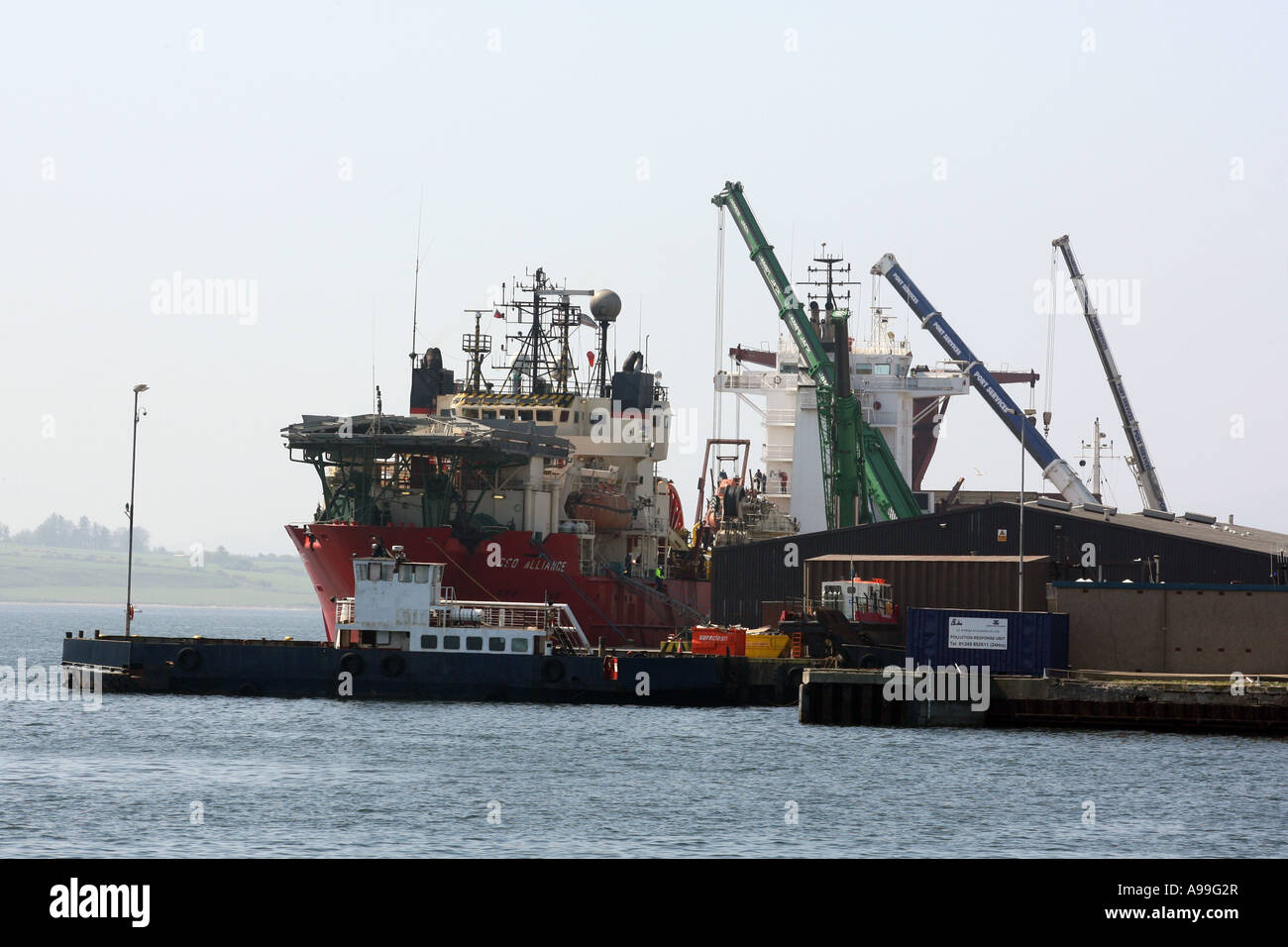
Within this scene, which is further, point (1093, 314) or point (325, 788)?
point (1093, 314)

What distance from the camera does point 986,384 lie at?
109250mm

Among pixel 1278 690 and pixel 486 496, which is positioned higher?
pixel 486 496

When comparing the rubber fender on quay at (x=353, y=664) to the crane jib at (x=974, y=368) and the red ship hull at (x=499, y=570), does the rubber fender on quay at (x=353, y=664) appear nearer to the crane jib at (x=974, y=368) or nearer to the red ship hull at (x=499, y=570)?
the red ship hull at (x=499, y=570)

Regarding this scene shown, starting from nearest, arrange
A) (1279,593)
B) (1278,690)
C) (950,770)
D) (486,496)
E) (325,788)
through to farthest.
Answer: (325,788) < (950,770) < (1278,690) < (1279,593) < (486,496)

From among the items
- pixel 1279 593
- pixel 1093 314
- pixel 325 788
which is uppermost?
pixel 1093 314

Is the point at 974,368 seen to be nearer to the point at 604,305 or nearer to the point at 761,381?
the point at 761,381

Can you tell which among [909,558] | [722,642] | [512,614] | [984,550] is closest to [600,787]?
[722,642]

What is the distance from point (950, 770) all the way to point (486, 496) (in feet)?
113

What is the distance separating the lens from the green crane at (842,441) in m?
91.6

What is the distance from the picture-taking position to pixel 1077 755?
1941 inches

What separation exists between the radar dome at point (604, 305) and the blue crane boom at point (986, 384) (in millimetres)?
27315
